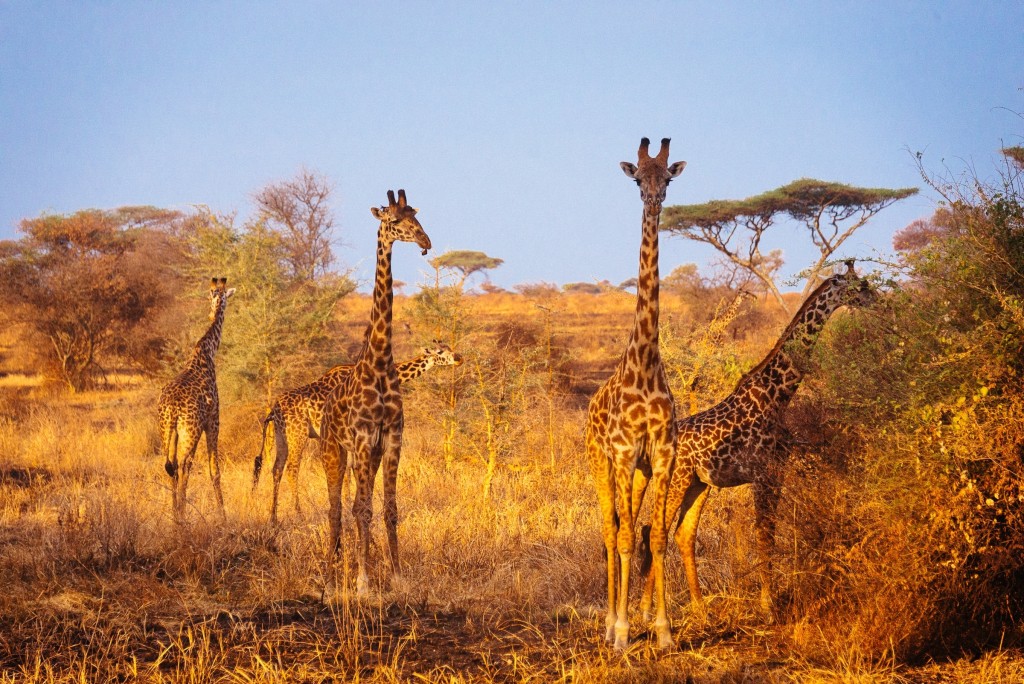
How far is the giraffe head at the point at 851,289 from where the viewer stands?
227 inches

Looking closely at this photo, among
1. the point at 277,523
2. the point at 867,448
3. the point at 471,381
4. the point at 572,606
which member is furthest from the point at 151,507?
the point at 867,448

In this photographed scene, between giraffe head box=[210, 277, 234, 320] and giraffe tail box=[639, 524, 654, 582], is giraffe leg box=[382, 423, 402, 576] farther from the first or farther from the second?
giraffe head box=[210, 277, 234, 320]

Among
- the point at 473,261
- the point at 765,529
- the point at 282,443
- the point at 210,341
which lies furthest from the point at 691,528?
the point at 473,261

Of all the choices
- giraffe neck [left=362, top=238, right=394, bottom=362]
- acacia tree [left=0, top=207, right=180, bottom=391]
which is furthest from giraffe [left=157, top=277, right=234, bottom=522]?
acacia tree [left=0, top=207, right=180, bottom=391]

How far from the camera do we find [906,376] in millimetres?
5191

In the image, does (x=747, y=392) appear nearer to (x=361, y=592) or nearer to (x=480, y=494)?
(x=361, y=592)

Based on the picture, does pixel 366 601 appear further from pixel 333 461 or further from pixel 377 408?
pixel 377 408

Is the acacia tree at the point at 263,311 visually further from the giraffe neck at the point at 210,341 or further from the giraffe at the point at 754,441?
the giraffe at the point at 754,441

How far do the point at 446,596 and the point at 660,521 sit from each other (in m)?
1.83

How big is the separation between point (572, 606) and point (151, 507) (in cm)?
477

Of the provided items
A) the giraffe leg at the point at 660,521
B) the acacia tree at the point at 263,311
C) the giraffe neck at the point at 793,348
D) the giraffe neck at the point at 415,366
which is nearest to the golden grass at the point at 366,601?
the giraffe leg at the point at 660,521

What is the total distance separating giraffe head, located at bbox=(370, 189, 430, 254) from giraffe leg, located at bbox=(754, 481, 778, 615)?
281 centimetres

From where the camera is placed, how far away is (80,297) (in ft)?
67.5

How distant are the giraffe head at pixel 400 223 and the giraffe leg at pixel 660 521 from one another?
2343mm
